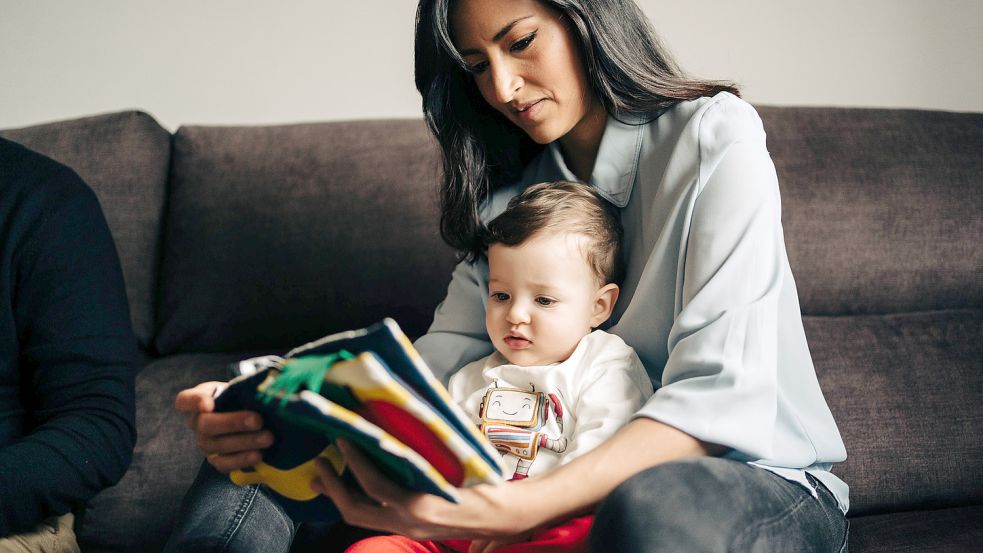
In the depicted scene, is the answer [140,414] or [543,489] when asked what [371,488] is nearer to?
[543,489]

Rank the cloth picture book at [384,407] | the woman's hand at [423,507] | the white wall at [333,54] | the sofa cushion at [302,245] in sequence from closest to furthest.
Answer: the cloth picture book at [384,407], the woman's hand at [423,507], the sofa cushion at [302,245], the white wall at [333,54]

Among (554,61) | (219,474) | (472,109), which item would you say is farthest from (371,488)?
(472,109)

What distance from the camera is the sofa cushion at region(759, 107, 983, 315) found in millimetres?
1683

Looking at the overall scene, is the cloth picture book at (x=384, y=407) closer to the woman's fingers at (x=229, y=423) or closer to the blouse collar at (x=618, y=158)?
the woman's fingers at (x=229, y=423)

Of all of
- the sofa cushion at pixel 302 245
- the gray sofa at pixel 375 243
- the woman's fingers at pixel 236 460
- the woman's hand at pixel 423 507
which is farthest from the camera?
the sofa cushion at pixel 302 245

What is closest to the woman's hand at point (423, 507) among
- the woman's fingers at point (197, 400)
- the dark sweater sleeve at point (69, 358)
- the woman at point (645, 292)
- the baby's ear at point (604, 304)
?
the woman at point (645, 292)

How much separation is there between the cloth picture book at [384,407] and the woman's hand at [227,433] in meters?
0.07

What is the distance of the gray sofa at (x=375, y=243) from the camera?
62.6 inches

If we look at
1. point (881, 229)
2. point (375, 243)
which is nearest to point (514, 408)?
point (375, 243)

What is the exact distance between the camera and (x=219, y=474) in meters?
1.10

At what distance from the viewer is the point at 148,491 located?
5.00 feet

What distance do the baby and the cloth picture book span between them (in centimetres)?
32

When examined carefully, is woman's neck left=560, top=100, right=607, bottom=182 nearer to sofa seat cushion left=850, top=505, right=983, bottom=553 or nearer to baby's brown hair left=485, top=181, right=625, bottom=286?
baby's brown hair left=485, top=181, right=625, bottom=286

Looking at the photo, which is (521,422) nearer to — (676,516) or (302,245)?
(676,516)
